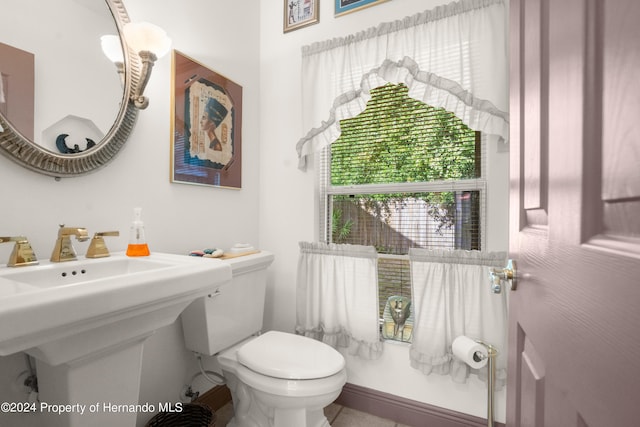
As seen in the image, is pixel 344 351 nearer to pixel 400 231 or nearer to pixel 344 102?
pixel 400 231

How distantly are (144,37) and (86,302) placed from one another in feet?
3.48

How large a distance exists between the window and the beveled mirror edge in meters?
1.03

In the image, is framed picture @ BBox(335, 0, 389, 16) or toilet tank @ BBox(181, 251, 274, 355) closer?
toilet tank @ BBox(181, 251, 274, 355)

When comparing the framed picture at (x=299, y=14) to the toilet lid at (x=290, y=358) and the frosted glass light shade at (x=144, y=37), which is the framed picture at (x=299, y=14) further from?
the toilet lid at (x=290, y=358)

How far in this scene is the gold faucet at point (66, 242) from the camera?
3.36 ft

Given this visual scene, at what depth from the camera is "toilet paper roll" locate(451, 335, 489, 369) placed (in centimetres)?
133

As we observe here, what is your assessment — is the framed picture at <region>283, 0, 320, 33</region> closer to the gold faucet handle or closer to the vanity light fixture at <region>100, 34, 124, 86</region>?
the vanity light fixture at <region>100, 34, 124, 86</region>

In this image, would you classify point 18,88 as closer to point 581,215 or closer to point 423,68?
point 581,215

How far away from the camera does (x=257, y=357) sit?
1.31 m

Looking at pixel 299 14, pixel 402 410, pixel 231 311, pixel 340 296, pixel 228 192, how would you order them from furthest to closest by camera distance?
pixel 299 14 → pixel 228 192 → pixel 340 296 → pixel 402 410 → pixel 231 311

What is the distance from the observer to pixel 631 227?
30 cm

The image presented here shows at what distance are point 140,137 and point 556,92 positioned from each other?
149 cm

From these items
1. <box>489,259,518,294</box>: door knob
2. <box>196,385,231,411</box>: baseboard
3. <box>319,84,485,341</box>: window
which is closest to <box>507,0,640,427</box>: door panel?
<box>489,259,518,294</box>: door knob

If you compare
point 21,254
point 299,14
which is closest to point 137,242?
point 21,254
